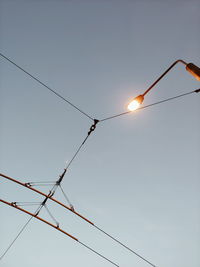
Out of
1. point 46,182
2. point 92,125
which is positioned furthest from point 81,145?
point 46,182

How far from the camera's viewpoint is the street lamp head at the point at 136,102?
243 inches

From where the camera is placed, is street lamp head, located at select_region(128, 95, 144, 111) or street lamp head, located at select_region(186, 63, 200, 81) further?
street lamp head, located at select_region(128, 95, 144, 111)

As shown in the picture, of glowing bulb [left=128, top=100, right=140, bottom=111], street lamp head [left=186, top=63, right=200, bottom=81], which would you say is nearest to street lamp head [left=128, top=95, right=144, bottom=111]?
glowing bulb [left=128, top=100, right=140, bottom=111]

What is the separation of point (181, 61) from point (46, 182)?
20.6 feet

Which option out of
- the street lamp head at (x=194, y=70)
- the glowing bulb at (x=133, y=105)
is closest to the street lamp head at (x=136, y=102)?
the glowing bulb at (x=133, y=105)

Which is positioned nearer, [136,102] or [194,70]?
[194,70]

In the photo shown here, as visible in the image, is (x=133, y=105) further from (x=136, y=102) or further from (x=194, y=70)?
(x=194, y=70)

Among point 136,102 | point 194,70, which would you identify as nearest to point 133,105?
point 136,102

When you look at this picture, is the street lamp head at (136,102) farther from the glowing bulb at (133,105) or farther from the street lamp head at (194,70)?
the street lamp head at (194,70)

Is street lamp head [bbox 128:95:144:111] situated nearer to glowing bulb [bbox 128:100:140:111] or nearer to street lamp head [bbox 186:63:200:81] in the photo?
glowing bulb [bbox 128:100:140:111]

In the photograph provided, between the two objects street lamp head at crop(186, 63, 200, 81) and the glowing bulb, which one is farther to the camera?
the glowing bulb

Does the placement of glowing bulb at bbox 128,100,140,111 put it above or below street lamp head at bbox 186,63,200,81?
below

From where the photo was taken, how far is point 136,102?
6.20m

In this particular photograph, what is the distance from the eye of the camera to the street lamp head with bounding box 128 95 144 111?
6180mm
